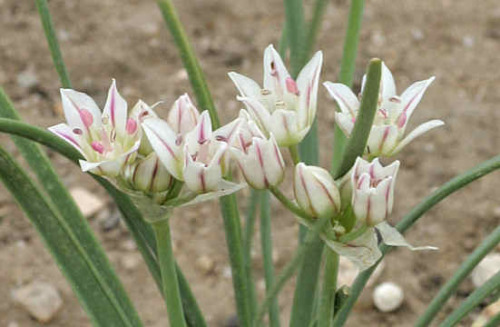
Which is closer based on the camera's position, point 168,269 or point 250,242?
point 168,269

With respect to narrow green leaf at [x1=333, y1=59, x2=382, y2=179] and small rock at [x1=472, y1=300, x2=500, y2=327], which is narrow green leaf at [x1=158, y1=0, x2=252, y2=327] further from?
small rock at [x1=472, y1=300, x2=500, y2=327]

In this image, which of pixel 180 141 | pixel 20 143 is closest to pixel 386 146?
pixel 180 141

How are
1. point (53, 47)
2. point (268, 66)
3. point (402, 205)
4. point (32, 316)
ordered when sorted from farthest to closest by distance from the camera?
point (402, 205), point (32, 316), point (53, 47), point (268, 66)

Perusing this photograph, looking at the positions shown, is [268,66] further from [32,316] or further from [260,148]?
[32,316]

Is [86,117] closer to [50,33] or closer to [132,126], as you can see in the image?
[132,126]

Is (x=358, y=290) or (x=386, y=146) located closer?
(x=386, y=146)

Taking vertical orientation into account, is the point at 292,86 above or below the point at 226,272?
above

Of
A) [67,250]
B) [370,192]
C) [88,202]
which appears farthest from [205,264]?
[370,192]
